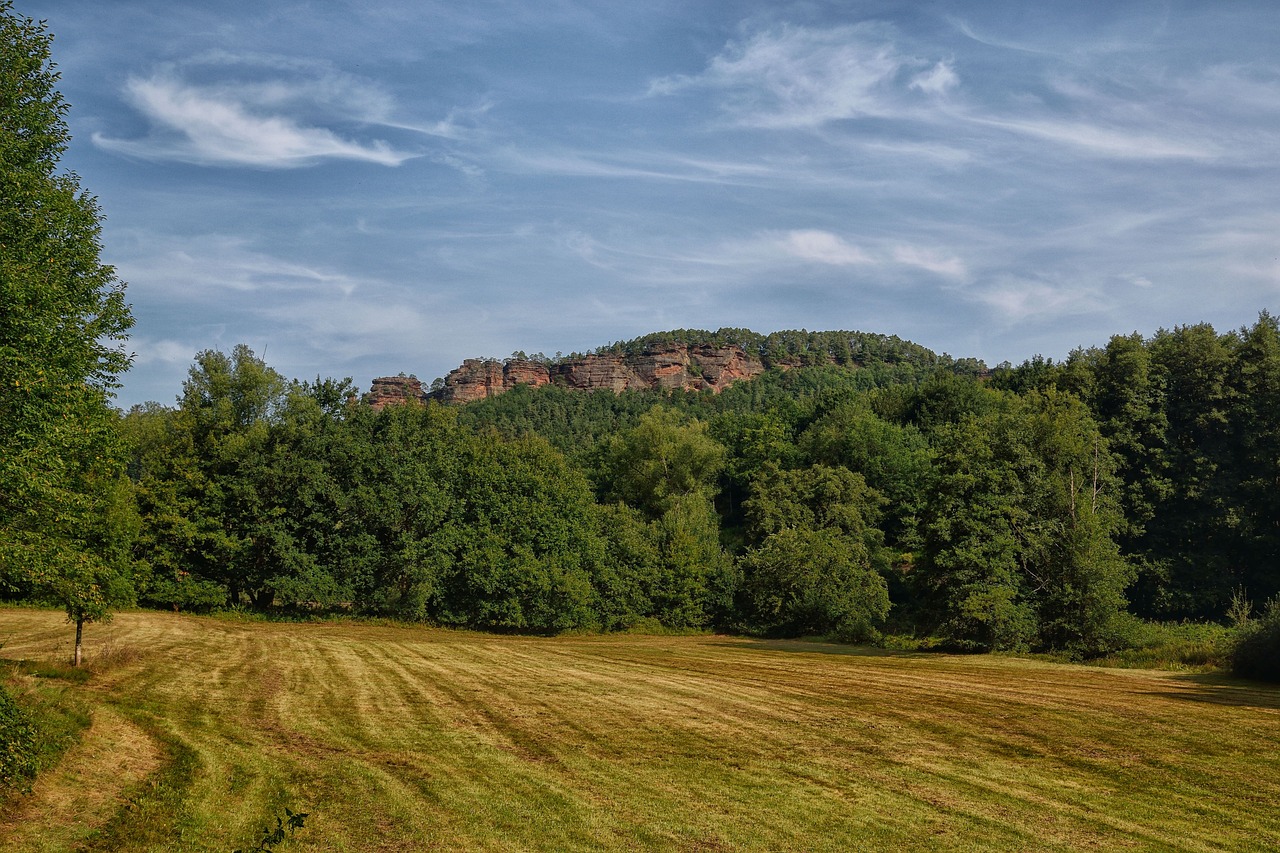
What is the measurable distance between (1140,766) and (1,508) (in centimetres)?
1975

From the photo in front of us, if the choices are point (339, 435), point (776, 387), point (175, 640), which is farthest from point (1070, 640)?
point (776, 387)

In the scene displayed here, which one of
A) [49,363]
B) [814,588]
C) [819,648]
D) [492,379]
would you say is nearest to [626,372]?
[492,379]

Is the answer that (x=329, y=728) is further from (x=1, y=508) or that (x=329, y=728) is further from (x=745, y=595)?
(x=745, y=595)

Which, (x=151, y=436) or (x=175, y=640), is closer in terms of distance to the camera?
(x=175, y=640)

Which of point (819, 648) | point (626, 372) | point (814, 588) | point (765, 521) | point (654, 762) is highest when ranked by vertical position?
point (626, 372)

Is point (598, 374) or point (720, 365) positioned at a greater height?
point (720, 365)

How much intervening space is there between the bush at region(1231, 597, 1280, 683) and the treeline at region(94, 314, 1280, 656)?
9.11m

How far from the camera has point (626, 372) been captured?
190250 millimetres

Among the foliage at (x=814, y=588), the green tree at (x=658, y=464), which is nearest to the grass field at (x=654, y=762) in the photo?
the foliage at (x=814, y=588)

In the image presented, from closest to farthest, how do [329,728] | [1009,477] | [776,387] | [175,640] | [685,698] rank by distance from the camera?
1. [329,728]
2. [685,698]
3. [175,640]
4. [1009,477]
5. [776,387]

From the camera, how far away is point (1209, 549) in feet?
167

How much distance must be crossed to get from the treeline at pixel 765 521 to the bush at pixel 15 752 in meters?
30.4

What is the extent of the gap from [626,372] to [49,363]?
17515cm

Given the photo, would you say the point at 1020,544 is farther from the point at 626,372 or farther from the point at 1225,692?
the point at 626,372
